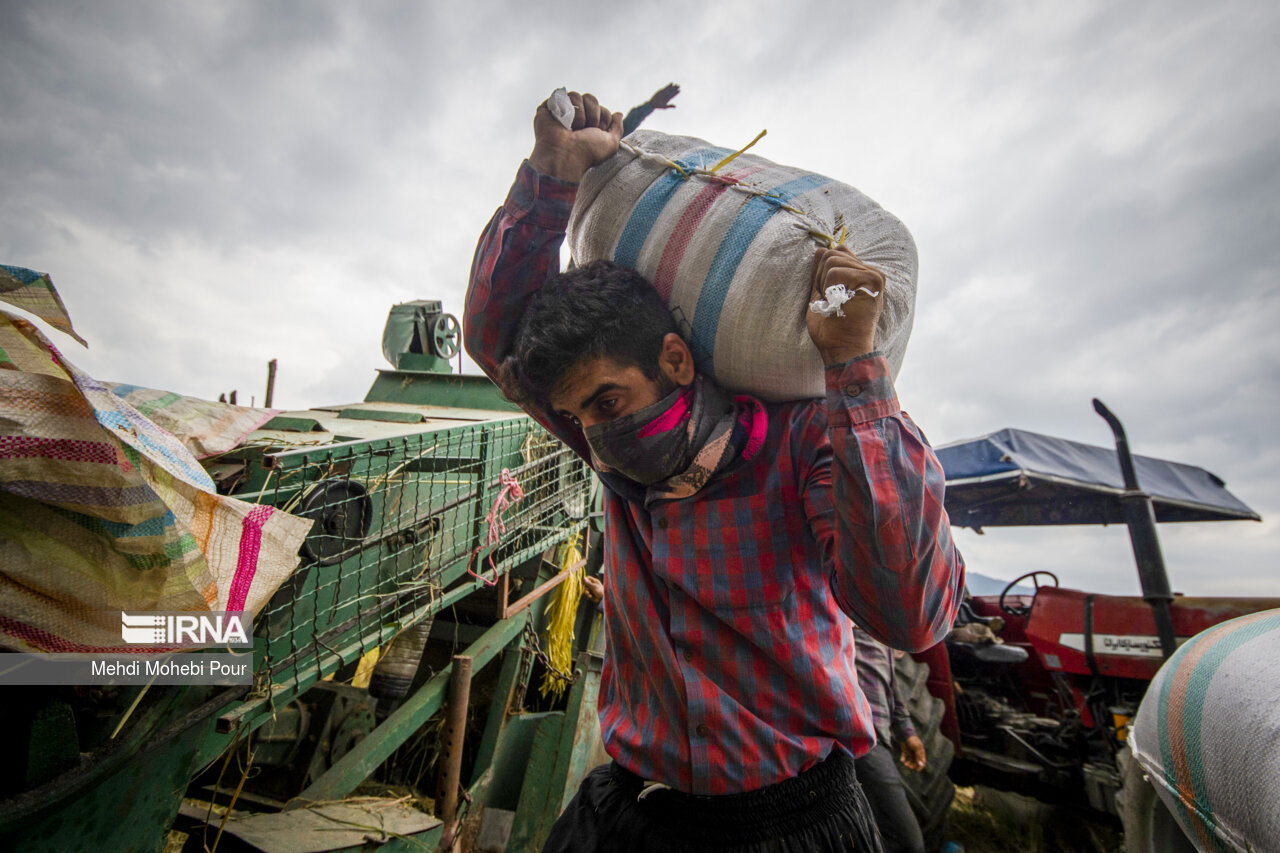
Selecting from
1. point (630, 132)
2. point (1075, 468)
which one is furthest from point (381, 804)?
point (1075, 468)

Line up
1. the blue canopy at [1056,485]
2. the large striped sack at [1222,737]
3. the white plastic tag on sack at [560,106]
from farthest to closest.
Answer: the blue canopy at [1056,485], the large striped sack at [1222,737], the white plastic tag on sack at [560,106]

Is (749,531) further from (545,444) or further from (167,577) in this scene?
(545,444)

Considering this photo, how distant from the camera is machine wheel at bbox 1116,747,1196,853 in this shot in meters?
1.77

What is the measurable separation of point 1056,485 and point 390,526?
5.43m

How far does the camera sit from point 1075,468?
5160mm

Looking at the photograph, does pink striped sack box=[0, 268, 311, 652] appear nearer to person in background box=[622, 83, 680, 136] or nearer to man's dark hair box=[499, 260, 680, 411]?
man's dark hair box=[499, 260, 680, 411]

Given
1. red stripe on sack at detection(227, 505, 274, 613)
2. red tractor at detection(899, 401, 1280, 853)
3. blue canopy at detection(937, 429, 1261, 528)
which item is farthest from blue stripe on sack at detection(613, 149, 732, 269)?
blue canopy at detection(937, 429, 1261, 528)

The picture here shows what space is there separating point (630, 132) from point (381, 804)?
2628 mm

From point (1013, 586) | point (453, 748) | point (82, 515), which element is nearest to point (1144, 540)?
point (1013, 586)

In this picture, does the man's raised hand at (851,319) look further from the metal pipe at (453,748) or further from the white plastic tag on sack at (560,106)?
the metal pipe at (453,748)

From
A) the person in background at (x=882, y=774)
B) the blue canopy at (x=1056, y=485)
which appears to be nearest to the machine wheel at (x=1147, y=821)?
the person in background at (x=882, y=774)

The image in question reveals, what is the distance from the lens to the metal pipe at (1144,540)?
283 cm

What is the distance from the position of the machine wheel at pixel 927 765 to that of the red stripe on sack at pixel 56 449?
3.57 m

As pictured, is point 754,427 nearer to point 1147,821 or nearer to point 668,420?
point 668,420
